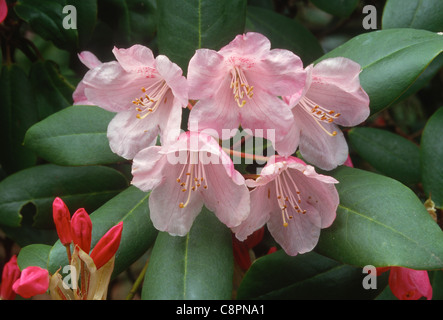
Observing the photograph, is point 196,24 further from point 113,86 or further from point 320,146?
point 320,146

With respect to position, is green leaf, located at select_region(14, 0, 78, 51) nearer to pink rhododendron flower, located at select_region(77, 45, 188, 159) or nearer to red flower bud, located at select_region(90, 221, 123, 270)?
pink rhododendron flower, located at select_region(77, 45, 188, 159)

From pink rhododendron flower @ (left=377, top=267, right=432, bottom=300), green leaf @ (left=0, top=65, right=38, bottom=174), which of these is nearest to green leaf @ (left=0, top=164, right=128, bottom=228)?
green leaf @ (left=0, top=65, right=38, bottom=174)

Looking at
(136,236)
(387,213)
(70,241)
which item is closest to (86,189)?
(136,236)

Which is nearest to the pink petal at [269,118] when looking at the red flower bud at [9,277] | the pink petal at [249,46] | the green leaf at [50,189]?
the pink petal at [249,46]

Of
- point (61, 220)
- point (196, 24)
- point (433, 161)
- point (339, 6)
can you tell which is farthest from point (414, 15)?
point (61, 220)

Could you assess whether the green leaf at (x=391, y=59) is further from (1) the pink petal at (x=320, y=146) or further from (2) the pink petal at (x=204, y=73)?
(2) the pink petal at (x=204, y=73)

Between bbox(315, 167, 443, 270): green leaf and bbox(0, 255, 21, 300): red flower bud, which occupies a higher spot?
bbox(315, 167, 443, 270): green leaf
